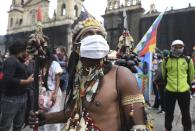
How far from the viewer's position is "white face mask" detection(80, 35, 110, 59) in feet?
6.86

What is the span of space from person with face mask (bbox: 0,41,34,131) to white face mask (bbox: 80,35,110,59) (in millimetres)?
2749

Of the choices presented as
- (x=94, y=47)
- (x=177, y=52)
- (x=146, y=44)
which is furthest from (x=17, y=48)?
(x=94, y=47)

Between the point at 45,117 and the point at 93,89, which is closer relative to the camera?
the point at 93,89

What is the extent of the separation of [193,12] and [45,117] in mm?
26051

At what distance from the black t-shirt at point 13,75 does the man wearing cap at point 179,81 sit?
2282 mm

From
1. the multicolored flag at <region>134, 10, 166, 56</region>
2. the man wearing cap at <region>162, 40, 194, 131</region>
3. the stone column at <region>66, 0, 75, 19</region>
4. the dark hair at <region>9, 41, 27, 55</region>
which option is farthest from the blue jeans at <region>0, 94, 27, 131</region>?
the stone column at <region>66, 0, 75, 19</region>

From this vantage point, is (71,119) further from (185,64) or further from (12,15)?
(12,15)

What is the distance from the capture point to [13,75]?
4.79 meters

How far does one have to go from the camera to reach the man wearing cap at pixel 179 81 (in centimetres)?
573

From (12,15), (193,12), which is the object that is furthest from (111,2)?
(12,15)

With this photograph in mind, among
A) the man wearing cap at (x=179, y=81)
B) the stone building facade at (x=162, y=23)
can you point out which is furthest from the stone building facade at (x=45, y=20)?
the man wearing cap at (x=179, y=81)

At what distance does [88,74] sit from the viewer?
217 cm

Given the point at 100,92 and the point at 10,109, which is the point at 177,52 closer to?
the point at 10,109

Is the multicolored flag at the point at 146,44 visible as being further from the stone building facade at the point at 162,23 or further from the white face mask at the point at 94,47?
the stone building facade at the point at 162,23
